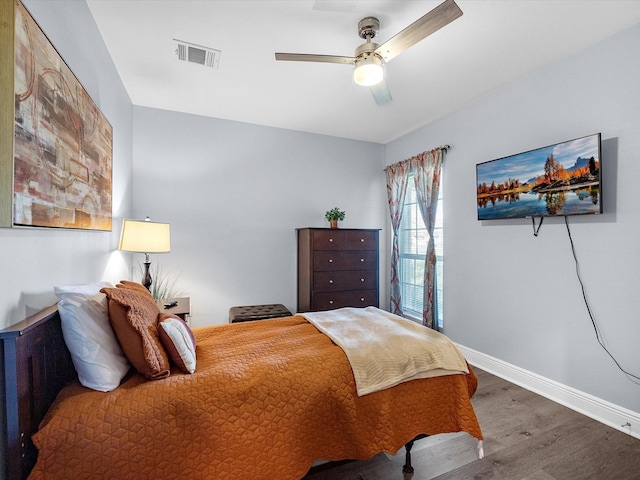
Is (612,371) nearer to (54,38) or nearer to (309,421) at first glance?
(309,421)

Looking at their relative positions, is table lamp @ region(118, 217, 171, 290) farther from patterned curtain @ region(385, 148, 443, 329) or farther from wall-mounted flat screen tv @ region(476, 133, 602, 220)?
wall-mounted flat screen tv @ region(476, 133, 602, 220)

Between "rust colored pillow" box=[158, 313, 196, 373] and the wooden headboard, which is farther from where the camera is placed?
"rust colored pillow" box=[158, 313, 196, 373]

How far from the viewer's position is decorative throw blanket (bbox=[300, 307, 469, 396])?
4.93 ft

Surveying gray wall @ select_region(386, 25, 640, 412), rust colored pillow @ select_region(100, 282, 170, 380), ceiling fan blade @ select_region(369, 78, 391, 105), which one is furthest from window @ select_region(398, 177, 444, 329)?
rust colored pillow @ select_region(100, 282, 170, 380)

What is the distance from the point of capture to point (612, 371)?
2084 mm

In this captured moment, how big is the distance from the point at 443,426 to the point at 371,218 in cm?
320

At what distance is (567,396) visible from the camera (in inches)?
91.4

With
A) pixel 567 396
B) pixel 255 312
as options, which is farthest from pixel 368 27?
pixel 567 396

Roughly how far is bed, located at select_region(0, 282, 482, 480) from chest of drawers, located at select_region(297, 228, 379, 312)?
193 cm

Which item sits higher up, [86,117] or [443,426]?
[86,117]

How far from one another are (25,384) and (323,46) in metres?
2.50

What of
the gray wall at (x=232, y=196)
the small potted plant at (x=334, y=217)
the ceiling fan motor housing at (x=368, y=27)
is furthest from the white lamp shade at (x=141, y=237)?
the ceiling fan motor housing at (x=368, y=27)

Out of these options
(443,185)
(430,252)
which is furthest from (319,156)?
(430,252)

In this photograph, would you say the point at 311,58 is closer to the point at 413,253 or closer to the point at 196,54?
the point at 196,54
